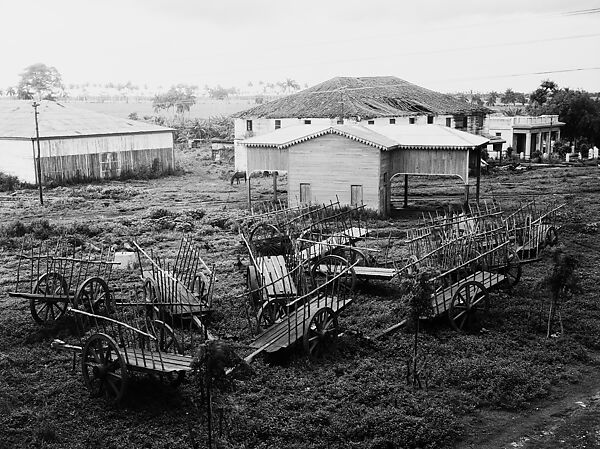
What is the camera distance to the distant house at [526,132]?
6256cm

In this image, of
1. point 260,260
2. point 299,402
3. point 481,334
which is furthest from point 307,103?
point 299,402

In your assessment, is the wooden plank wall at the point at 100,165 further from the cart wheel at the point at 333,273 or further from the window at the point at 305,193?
the cart wheel at the point at 333,273

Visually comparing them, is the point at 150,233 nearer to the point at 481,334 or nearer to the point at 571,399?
the point at 481,334

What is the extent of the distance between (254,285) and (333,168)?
16.0 m

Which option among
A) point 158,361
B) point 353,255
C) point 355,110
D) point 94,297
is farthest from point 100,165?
point 158,361

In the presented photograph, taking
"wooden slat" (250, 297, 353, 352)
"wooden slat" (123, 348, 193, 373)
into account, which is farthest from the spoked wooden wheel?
"wooden slat" (123, 348, 193, 373)

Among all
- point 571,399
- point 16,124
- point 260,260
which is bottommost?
point 571,399

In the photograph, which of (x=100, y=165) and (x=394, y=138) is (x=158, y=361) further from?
(x=100, y=165)

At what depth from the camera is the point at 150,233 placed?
2688 cm

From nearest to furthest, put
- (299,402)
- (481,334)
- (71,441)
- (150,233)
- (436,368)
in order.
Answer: (71,441)
(299,402)
(436,368)
(481,334)
(150,233)

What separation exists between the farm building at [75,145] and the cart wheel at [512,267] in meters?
32.1

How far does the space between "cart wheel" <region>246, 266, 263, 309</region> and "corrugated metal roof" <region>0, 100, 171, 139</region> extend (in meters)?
30.6

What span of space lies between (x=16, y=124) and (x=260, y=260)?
34.3 m

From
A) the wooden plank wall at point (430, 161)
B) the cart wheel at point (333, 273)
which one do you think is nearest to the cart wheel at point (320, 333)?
the cart wheel at point (333, 273)
